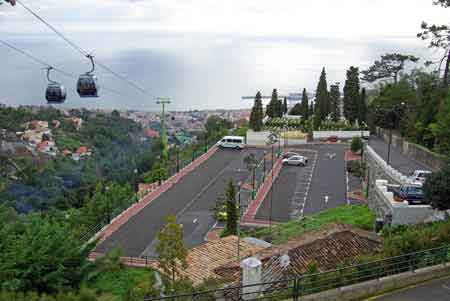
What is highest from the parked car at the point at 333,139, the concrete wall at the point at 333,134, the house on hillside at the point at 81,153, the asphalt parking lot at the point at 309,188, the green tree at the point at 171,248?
the concrete wall at the point at 333,134

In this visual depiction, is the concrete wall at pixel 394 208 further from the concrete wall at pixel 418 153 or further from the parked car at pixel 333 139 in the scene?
the parked car at pixel 333 139

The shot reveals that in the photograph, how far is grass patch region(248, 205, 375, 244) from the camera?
18984 mm

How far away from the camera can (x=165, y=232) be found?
40.3 feet

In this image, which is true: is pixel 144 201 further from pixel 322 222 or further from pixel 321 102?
pixel 321 102

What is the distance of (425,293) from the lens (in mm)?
8875

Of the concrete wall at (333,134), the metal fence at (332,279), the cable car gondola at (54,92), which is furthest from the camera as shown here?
the concrete wall at (333,134)

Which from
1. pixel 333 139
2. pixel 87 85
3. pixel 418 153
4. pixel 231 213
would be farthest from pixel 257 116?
pixel 87 85

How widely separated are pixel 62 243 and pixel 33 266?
812 mm

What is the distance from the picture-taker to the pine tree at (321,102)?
142ft

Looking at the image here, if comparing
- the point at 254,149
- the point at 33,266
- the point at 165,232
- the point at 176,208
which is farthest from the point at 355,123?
the point at 33,266

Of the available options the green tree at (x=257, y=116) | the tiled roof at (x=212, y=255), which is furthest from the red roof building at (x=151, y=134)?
the tiled roof at (x=212, y=255)

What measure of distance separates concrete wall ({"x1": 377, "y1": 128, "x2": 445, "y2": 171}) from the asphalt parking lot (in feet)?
11.7

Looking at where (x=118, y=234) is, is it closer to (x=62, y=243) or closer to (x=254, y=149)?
(x=62, y=243)

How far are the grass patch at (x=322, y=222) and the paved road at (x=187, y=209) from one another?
9.75 feet
